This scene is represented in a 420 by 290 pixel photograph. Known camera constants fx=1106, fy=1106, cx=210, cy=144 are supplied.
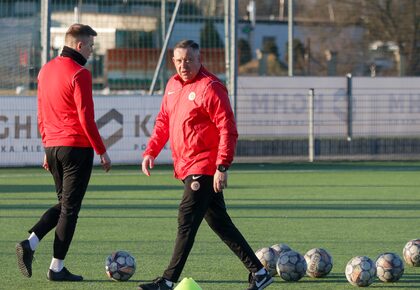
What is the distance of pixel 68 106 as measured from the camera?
944 centimetres

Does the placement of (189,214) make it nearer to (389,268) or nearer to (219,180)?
(219,180)

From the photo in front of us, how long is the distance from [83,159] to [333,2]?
35067mm

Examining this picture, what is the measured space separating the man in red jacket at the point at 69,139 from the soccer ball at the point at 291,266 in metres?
1.69

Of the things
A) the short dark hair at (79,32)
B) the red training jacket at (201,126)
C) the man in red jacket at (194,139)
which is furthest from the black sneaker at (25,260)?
the short dark hair at (79,32)

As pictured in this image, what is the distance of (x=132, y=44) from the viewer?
24047mm

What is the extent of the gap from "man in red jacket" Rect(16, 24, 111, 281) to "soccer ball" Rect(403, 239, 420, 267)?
282 centimetres

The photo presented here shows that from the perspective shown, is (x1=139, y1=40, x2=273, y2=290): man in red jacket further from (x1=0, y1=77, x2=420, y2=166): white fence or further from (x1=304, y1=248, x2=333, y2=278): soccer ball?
(x1=0, y1=77, x2=420, y2=166): white fence

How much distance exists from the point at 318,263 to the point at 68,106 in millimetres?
2504

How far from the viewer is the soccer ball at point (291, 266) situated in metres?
9.16

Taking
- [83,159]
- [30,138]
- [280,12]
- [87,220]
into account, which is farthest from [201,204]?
[280,12]

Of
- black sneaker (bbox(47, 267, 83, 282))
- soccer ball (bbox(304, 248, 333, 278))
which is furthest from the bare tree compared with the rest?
black sneaker (bbox(47, 267, 83, 282))

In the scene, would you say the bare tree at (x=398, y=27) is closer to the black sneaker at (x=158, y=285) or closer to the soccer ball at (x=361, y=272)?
the soccer ball at (x=361, y=272)

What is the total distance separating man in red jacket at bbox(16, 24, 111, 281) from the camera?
930 centimetres

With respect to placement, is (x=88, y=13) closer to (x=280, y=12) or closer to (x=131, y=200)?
(x=131, y=200)
